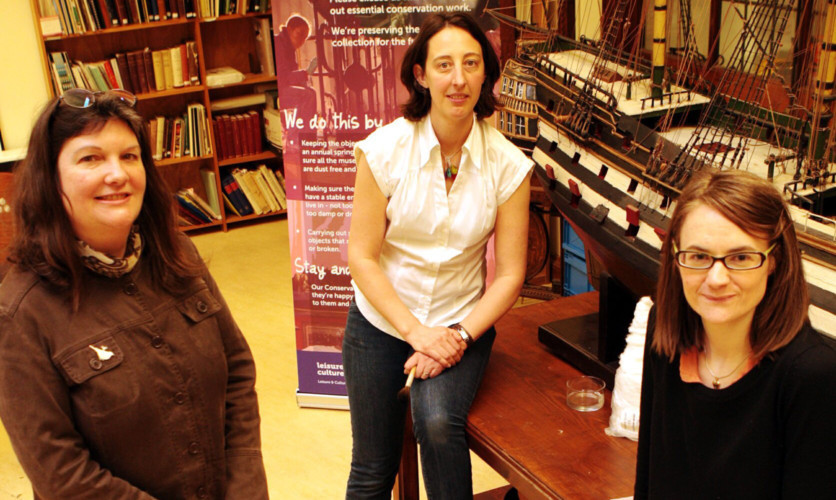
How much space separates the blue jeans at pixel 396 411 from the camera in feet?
6.78

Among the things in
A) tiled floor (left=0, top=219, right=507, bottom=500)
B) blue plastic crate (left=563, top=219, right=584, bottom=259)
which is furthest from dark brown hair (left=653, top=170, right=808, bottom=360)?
blue plastic crate (left=563, top=219, right=584, bottom=259)

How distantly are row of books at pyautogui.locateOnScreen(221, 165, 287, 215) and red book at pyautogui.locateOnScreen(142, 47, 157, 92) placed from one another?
0.71m

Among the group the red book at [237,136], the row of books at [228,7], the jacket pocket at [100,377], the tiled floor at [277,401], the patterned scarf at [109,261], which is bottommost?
the tiled floor at [277,401]

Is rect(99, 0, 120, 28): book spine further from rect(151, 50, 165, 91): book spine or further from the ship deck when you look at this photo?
Answer: the ship deck

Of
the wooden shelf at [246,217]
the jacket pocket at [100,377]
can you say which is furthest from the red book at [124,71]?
the jacket pocket at [100,377]

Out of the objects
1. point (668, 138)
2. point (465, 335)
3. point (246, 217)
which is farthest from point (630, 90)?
point (246, 217)

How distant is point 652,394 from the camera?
1540 millimetres

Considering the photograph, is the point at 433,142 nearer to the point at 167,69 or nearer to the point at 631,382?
the point at 631,382

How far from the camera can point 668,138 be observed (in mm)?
2234

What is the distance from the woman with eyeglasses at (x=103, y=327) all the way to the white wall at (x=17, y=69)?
11.3ft

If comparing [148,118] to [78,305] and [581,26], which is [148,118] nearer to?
[581,26]

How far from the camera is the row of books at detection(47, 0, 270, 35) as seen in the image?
4820 millimetres

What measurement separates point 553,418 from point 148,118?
156 inches

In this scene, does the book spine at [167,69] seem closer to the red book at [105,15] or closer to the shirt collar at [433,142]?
the red book at [105,15]
